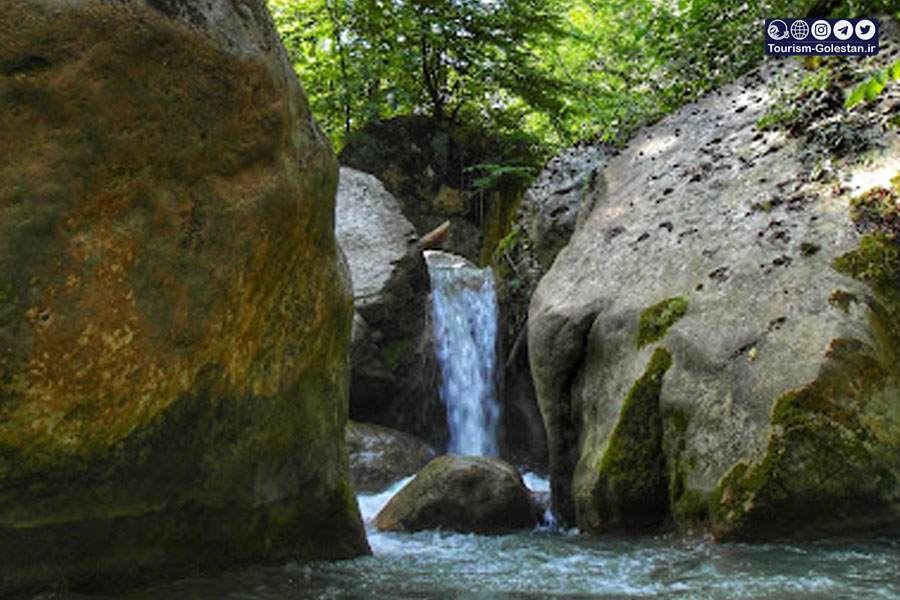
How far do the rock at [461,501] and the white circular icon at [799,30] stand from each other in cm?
542

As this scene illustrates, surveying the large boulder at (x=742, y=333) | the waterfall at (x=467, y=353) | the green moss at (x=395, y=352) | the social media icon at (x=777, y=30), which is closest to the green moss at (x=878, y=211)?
the large boulder at (x=742, y=333)

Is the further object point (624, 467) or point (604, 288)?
point (604, 288)

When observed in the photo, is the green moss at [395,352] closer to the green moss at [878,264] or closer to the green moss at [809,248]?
the green moss at [809,248]

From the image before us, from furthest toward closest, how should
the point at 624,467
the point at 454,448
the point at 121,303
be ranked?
the point at 454,448
the point at 624,467
the point at 121,303

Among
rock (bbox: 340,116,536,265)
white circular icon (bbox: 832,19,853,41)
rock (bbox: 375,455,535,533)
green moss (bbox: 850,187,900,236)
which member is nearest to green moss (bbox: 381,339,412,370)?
rock (bbox: 375,455,535,533)

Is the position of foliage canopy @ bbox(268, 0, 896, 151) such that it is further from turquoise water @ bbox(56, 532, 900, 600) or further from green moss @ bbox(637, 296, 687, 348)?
turquoise water @ bbox(56, 532, 900, 600)

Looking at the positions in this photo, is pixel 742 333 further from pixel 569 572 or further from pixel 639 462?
pixel 569 572

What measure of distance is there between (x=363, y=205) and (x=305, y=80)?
4.61m

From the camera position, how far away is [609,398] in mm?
5910

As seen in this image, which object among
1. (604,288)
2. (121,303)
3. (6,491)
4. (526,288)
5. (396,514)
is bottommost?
(396,514)

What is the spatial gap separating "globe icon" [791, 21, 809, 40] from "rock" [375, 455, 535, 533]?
542cm

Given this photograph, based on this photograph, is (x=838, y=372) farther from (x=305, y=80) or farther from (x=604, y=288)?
(x=305, y=80)

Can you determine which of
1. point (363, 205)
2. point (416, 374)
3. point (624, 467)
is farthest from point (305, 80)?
point (624, 467)

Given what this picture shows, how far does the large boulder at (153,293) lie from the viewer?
3.03 meters
